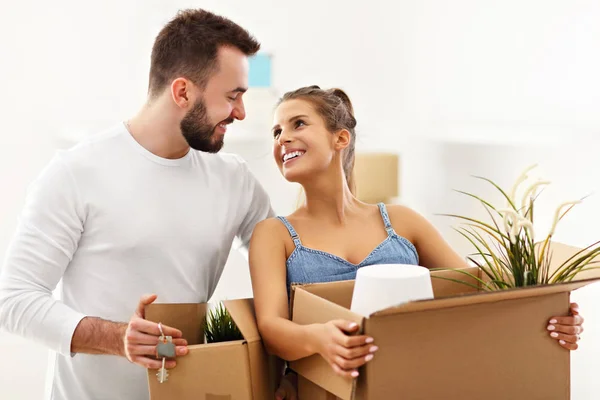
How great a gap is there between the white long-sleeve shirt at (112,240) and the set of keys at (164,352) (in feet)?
1.40

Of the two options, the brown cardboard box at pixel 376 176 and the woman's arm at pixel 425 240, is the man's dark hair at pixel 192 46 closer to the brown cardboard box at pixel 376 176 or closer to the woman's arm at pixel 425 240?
the woman's arm at pixel 425 240

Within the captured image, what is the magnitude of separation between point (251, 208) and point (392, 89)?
211 cm

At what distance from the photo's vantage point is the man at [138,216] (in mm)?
1581

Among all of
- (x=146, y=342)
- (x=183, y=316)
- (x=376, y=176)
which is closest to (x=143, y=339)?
(x=146, y=342)

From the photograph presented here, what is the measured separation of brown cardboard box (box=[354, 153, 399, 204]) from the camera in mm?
3271

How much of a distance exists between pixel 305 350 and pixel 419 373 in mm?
212

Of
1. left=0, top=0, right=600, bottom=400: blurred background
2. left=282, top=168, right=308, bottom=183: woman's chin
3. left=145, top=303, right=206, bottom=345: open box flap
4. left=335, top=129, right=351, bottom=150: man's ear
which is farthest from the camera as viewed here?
left=0, top=0, right=600, bottom=400: blurred background

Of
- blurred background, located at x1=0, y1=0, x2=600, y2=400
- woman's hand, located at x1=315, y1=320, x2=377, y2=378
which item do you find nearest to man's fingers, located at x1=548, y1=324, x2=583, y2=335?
woman's hand, located at x1=315, y1=320, x2=377, y2=378

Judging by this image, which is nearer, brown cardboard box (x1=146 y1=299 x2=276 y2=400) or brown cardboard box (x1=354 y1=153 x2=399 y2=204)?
brown cardboard box (x1=146 y1=299 x2=276 y2=400)

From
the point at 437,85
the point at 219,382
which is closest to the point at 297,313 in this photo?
the point at 219,382

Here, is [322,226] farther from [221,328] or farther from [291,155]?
[221,328]

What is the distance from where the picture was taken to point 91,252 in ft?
5.52

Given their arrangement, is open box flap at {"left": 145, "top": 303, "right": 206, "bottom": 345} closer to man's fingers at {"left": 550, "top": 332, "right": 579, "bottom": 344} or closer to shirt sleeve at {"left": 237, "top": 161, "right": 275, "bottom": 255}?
shirt sleeve at {"left": 237, "top": 161, "right": 275, "bottom": 255}

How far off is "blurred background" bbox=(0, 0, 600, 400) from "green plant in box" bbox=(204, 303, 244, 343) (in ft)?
4.08
